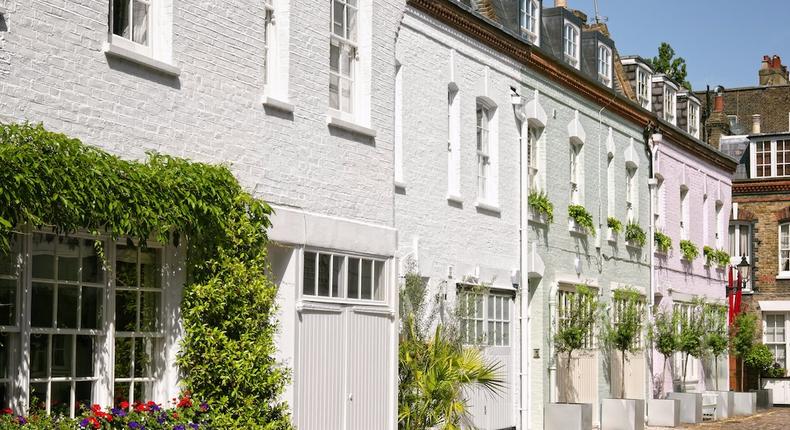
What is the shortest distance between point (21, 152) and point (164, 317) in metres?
2.81

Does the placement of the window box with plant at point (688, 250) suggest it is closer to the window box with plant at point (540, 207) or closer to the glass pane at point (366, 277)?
the window box with plant at point (540, 207)

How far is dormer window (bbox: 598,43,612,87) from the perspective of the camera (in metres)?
28.8

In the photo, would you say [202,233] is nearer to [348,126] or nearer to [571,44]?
[348,126]

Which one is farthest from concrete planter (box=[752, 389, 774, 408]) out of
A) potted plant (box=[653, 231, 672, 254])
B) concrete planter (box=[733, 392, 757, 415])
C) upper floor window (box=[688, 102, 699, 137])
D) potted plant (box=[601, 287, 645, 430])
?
potted plant (box=[601, 287, 645, 430])

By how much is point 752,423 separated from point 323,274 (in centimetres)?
1779

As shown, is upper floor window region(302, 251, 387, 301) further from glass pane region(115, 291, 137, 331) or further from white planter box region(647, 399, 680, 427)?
white planter box region(647, 399, 680, 427)

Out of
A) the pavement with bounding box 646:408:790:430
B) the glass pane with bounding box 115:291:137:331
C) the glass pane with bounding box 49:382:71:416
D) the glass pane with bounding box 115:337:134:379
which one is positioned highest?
the glass pane with bounding box 115:291:137:331

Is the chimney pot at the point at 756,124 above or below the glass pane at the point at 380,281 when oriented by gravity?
above

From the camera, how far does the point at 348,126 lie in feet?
49.2

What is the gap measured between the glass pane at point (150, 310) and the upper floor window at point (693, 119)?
26.2 meters

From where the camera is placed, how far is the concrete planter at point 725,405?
31156 mm

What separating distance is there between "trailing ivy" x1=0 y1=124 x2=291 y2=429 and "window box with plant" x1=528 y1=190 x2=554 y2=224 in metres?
10.9

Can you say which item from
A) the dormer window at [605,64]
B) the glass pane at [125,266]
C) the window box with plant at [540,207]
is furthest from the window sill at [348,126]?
the dormer window at [605,64]

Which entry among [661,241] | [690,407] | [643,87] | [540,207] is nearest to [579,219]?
[540,207]
